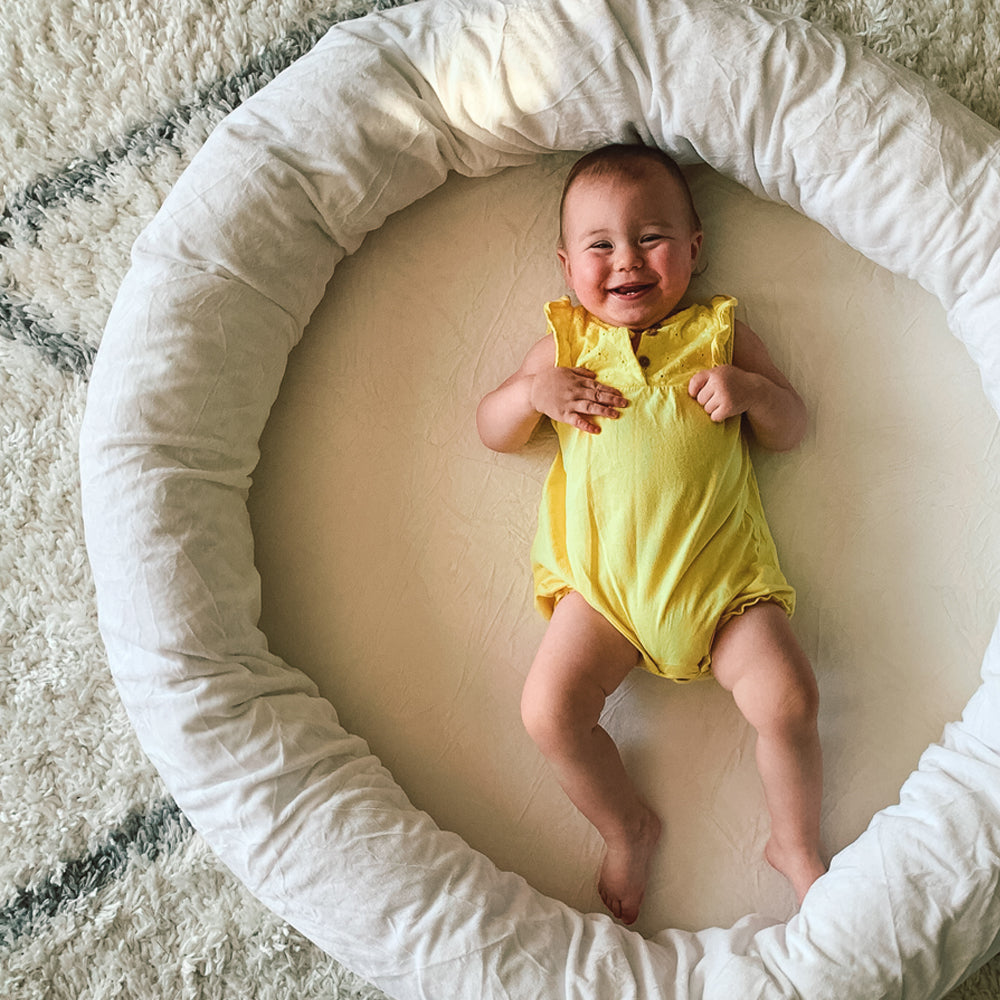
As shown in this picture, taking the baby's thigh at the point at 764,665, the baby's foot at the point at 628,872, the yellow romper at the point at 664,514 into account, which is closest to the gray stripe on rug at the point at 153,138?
the yellow romper at the point at 664,514

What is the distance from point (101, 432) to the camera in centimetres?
103

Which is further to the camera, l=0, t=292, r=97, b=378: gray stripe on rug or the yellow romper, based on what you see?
l=0, t=292, r=97, b=378: gray stripe on rug

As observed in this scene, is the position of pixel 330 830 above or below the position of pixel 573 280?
below

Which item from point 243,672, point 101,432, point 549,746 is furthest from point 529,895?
point 101,432

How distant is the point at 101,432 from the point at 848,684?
83cm

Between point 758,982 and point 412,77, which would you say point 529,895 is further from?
point 412,77

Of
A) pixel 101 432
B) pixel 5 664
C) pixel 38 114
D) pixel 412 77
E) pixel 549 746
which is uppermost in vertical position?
pixel 412 77

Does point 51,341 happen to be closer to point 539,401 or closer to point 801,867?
point 539,401

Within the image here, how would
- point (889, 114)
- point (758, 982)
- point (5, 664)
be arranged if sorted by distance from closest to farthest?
point (758, 982) → point (889, 114) → point (5, 664)

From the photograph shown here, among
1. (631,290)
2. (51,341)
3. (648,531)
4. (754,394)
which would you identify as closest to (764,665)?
(648,531)

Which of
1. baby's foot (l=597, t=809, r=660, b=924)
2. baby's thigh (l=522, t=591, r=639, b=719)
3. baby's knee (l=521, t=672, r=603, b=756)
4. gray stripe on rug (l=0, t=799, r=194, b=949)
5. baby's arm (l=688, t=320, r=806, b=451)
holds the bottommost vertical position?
gray stripe on rug (l=0, t=799, r=194, b=949)

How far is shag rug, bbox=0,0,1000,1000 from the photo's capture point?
111 cm

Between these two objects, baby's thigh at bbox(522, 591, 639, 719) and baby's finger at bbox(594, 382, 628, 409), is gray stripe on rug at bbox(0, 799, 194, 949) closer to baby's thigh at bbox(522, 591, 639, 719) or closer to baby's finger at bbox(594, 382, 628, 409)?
baby's thigh at bbox(522, 591, 639, 719)

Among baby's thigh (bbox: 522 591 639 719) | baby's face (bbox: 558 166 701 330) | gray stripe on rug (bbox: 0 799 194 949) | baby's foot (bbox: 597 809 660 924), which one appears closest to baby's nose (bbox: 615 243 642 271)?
baby's face (bbox: 558 166 701 330)
